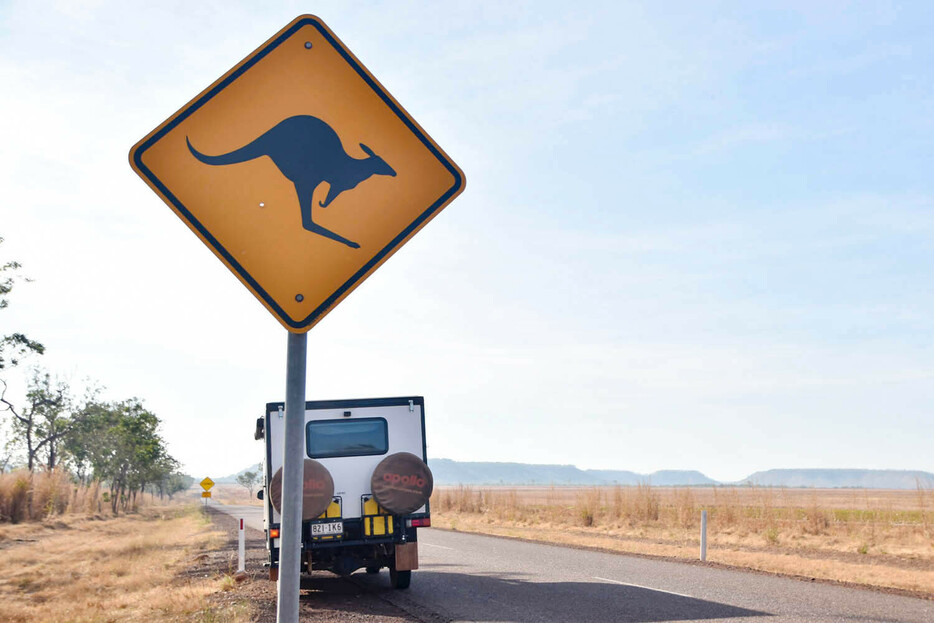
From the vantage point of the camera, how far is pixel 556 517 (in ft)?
130

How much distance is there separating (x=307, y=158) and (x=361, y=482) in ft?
36.1

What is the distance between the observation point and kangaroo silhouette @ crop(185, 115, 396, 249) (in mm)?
2219

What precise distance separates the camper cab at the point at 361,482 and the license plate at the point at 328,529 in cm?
2

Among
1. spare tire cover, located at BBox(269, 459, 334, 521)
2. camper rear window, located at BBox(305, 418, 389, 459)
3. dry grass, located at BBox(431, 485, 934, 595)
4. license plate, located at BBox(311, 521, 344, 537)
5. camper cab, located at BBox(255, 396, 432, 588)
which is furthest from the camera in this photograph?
dry grass, located at BBox(431, 485, 934, 595)

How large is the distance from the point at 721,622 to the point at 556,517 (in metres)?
30.9

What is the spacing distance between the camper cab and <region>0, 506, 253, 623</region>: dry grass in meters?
1.70

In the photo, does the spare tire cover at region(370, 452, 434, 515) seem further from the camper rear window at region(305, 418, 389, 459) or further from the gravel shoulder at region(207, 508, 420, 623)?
the gravel shoulder at region(207, 508, 420, 623)

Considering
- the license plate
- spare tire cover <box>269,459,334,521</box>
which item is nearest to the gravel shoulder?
the license plate

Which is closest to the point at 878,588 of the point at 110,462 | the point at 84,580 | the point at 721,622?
the point at 721,622

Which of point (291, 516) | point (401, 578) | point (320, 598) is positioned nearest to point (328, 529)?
point (320, 598)

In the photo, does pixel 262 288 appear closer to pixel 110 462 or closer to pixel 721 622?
pixel 721 622

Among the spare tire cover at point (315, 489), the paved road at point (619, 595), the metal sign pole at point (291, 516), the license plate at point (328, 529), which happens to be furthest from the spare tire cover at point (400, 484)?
the metal sign pole at point (291, 516)

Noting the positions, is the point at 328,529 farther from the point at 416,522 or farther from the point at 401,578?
the point at 401,578

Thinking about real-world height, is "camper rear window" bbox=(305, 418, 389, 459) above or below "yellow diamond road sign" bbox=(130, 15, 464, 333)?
below
